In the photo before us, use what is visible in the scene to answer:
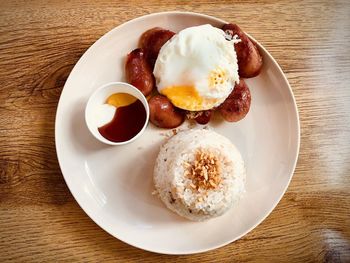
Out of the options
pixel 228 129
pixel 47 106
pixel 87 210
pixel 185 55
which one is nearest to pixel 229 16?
pixel 185 55

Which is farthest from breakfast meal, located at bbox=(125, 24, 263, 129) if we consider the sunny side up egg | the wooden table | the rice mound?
the wooden table

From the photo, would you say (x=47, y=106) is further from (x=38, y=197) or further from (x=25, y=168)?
(x=38, y=197)

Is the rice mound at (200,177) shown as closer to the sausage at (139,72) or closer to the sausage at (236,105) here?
the sausage at (236,105)

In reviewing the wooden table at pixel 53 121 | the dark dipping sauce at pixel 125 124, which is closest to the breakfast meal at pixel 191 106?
the dark dipping sauce at pixel 125 124

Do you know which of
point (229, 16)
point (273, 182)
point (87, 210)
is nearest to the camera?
point (87, 210)

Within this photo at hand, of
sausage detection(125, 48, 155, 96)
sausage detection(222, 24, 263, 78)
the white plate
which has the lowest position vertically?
the white plate

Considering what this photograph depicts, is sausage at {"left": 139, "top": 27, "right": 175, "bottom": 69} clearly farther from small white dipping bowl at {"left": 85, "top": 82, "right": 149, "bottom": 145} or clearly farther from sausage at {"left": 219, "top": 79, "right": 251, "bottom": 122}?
sausage at {"left": 219, "top": 79, "right": 251, "bottom": 122}

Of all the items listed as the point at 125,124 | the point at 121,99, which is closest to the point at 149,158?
the point at 125,124

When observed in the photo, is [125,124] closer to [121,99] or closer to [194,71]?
[121,99]
